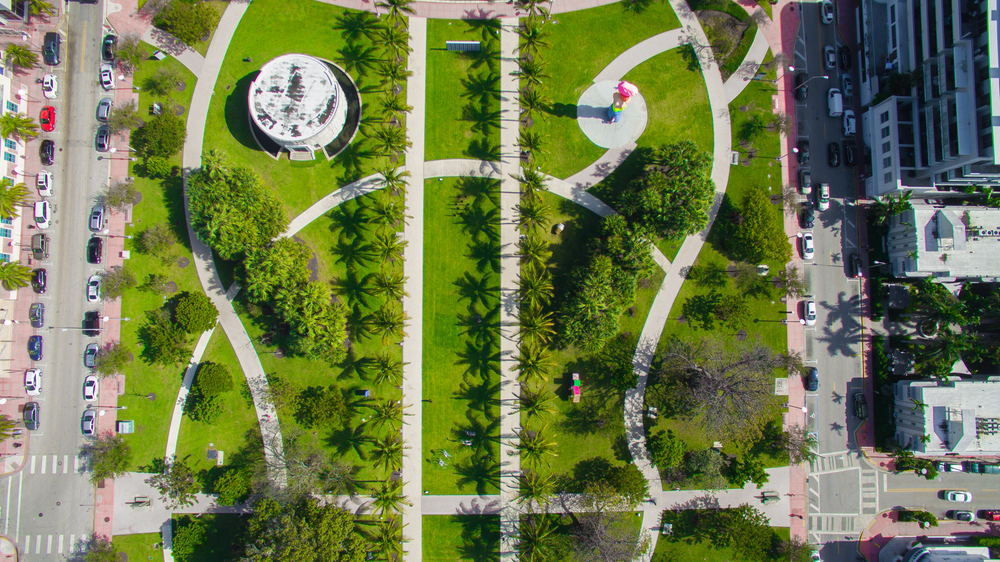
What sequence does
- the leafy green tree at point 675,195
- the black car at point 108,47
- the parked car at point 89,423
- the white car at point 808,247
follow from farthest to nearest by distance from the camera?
1. the white car at point 808,247
2. the black car at point 108,47
3. the parked car at point 89,423
4. the leafy green tree at point 675,195

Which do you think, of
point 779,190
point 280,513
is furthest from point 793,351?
point 280,513

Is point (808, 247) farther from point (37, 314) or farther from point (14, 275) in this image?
point (14, 275)

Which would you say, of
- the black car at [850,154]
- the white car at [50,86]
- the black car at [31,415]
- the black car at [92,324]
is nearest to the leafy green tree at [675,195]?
the black car at [850,154]

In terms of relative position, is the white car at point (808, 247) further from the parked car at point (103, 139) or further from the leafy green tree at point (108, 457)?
the parked car at point (103, 139)

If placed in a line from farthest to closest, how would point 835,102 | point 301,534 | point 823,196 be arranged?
point 835,102, point 823,196, point 301,534

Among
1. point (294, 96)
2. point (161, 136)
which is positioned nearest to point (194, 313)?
point (161, 136)

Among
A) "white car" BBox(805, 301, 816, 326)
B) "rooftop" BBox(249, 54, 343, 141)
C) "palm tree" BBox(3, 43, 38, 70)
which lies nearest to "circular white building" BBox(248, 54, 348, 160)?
"rooftop" BBox(249, 54, 343, 141)

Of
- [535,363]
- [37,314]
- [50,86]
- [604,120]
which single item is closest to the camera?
[535,363]
